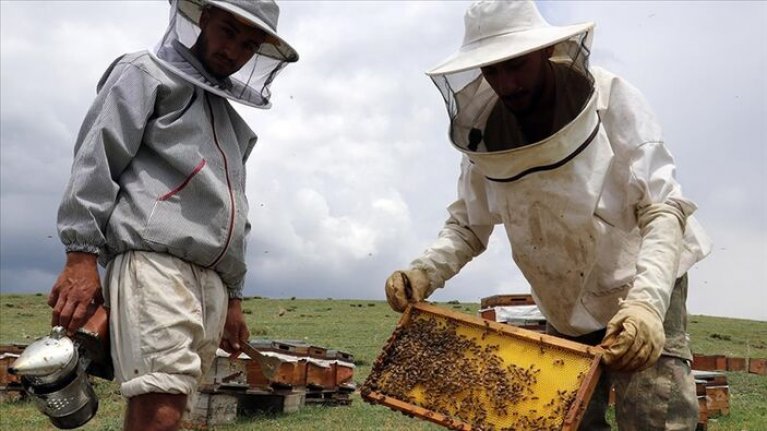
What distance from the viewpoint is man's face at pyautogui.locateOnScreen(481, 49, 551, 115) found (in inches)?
118

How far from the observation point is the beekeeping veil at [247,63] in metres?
3.09

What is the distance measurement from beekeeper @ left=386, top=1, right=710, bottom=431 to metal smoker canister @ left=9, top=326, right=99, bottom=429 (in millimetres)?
1226

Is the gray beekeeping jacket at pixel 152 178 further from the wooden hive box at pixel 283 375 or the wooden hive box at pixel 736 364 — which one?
the wooden hive box at pixel 736 364

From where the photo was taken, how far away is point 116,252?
2.86 meters

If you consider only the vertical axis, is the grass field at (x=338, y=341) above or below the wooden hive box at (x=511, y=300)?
below

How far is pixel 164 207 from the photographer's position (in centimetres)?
286

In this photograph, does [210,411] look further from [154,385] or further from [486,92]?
[486,92]

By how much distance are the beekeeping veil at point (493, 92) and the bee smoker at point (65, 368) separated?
5.13 feet

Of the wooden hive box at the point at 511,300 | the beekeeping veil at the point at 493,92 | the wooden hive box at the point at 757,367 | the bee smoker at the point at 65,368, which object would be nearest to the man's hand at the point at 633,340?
the beekeeping veil at the point at 493,92

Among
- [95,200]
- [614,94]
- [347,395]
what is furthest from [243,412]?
[614,94]

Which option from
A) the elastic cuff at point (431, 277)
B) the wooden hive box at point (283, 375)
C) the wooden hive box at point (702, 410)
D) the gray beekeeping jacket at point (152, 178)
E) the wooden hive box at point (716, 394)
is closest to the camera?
the gray beekeeping jacket at point (152, 178)

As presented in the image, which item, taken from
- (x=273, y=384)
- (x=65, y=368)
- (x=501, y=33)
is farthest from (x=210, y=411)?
(x=501, y=33)

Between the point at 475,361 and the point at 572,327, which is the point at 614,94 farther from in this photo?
the point at 475,361

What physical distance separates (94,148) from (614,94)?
6.68ft
